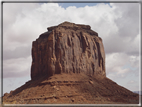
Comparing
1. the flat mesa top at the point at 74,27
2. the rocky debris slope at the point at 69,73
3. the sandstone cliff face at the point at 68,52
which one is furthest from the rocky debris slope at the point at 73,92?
the flat mesa top at the point at 74,27

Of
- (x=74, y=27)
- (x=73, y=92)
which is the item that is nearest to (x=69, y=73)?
(x=73, y=92)

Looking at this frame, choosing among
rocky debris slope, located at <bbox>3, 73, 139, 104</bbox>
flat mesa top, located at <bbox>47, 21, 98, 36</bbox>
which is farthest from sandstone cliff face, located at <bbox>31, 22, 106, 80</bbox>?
rocky debris slope, located at <bbox>3, 73, 139, 104</bbox>

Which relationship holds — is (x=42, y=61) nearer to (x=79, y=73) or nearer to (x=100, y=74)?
(x=79, y=73)

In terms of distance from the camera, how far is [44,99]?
7056 cm

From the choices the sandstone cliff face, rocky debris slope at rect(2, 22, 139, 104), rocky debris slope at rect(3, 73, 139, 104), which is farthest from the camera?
the sandstone cliff face

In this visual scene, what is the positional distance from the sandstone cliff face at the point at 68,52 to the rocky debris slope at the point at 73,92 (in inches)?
146

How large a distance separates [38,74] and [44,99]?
79.2 ft

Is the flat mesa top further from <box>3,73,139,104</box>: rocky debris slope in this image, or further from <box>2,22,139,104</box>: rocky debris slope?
<box>3,73,139,104</box>: rocky debris slope

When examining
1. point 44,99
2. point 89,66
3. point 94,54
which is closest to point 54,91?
point 44,99

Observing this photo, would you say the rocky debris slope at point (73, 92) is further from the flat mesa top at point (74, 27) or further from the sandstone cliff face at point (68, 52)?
the flat mesa top at point (74, 27)

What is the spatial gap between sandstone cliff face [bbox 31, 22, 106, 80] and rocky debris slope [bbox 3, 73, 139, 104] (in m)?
3.71

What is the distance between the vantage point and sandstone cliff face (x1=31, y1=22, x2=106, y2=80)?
85750 mm

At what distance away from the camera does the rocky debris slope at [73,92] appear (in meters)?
71.2

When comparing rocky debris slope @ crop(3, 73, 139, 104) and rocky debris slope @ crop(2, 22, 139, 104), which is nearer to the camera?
rocky debris slope @ crop(3, 73, 139, 104)
